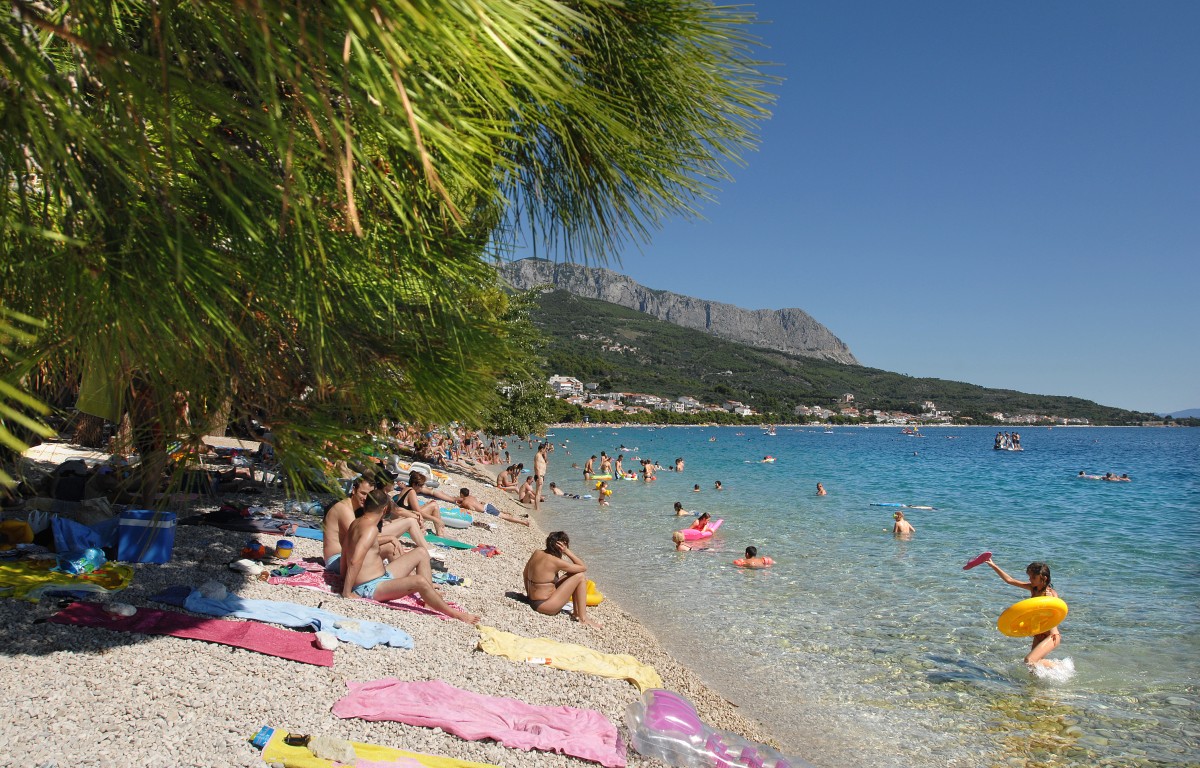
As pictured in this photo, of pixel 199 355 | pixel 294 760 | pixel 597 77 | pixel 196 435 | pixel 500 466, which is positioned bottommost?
pixel 500 466

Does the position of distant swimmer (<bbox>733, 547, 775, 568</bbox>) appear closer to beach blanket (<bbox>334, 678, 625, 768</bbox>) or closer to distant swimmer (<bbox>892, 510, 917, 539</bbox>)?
distant swimmer (<bbox>892, 510, 917, 539</bbox>)

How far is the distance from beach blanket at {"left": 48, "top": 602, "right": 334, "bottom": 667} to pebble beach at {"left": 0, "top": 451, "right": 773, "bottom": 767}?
6cm

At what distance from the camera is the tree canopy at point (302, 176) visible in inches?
53.3

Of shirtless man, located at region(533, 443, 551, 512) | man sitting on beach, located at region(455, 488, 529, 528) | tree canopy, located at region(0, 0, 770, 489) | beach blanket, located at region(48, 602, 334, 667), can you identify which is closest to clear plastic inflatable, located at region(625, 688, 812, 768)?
beach blanket, located at region(48, 602, 334, 667)

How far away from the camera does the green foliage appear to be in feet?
419

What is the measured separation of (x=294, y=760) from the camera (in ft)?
10.3

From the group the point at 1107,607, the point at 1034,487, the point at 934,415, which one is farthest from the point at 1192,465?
the point at 934,415

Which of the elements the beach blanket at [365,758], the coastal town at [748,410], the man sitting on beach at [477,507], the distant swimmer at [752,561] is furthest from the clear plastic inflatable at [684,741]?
the coastal town at [748,410]

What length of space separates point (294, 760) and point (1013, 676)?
636cm

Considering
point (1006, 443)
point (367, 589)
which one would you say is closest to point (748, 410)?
point (1006, 443)

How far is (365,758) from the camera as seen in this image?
3277 millimetres

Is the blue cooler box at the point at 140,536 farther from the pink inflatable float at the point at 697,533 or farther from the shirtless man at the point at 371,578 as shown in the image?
the pink inflatable float at the point at 697,533

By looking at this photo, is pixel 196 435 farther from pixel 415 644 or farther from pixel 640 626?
pixel 640 626

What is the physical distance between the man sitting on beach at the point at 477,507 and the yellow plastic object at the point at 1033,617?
899 cm
